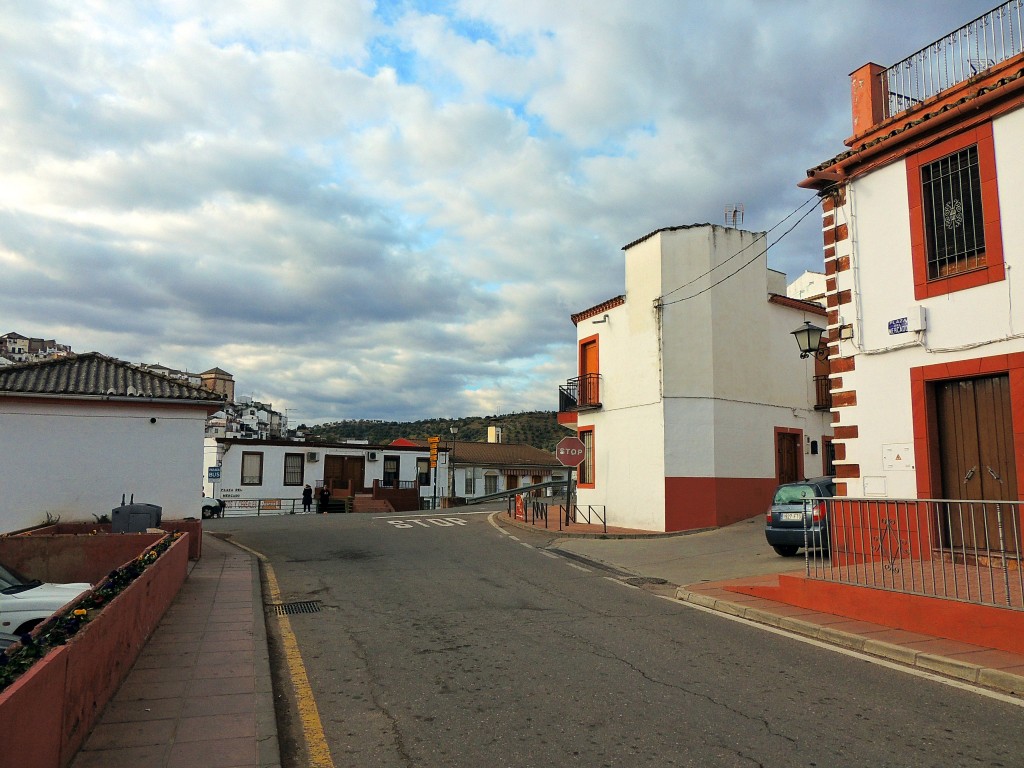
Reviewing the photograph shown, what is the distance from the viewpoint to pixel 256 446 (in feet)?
135

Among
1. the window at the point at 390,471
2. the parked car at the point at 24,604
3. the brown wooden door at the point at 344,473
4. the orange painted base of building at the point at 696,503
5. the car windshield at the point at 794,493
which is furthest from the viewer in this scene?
the window at the point at 390,471

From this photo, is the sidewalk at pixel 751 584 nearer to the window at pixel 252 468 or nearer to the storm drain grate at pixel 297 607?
the storm drain grate at pixel 297 607

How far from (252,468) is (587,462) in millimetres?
25004

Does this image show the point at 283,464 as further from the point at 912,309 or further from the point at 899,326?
the point at 912,309

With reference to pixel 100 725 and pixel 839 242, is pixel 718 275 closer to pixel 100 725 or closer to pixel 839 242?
pixel 839 242

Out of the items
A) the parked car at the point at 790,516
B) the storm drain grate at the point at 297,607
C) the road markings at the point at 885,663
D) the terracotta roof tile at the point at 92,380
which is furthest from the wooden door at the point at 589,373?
the storm drain grate at the point at 297,607

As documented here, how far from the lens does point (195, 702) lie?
5.25 m

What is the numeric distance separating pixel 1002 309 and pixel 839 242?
8.58 feet

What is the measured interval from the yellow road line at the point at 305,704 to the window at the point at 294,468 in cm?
3498

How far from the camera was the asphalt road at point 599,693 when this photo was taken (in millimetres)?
4344

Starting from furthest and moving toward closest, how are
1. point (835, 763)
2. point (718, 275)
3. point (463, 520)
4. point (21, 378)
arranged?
point (463, 520)
point (718, 275)
point (21, 378)
point (835, 763)

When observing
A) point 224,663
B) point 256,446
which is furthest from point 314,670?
point 256,446

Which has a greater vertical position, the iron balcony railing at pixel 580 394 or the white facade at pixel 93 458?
the iron balcony railing at pixel 580 394

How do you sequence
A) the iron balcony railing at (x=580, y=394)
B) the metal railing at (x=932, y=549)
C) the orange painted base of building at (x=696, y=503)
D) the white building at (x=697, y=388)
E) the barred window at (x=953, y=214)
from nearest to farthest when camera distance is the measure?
1. the metal railing at (x=932, y=549)
2. the barred window at (x=953, y=214)
3. the orange painted base of building at (x=696, y=503)
4. the white building at (x=697, y=388)
5. the iron balcony railing at (x=580, y=394)
